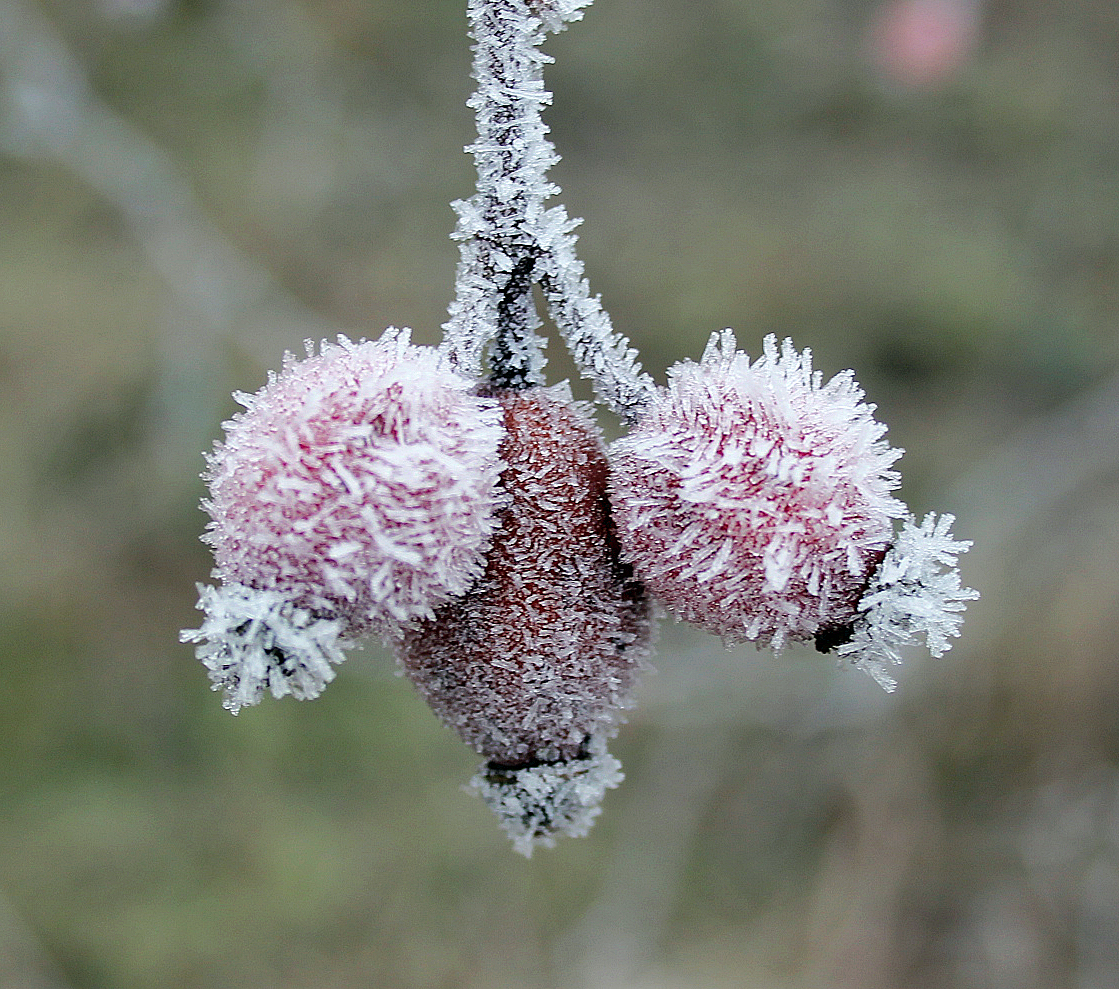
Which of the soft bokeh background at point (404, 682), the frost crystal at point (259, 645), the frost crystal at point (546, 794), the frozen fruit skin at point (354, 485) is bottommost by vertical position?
the frost crystal at point (259, 645)

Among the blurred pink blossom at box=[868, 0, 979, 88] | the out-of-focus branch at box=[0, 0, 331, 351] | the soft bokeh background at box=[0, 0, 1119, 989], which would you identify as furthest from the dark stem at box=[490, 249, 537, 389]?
the blurred pink blossom at box=[868, 0, 979, 88]

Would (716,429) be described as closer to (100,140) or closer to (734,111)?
(100,140)

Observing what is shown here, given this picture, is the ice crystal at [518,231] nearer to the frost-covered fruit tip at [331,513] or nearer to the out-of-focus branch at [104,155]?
the frost-covered fruit tip at [331,513]

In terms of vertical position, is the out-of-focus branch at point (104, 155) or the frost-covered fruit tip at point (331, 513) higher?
the out-of-focus branch at point (104, 155)

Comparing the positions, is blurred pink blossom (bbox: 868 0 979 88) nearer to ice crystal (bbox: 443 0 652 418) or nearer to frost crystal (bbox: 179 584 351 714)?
ice crystal (bbox: 443 0 652 418)

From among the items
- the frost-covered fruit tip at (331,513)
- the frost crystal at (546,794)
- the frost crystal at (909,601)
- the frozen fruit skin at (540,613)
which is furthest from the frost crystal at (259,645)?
the frost crystal at (909,601)

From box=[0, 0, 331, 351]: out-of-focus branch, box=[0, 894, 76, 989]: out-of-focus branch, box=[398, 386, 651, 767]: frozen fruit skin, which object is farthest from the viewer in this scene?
box=[0, 894, 76, 989]: out-of-focus branch
